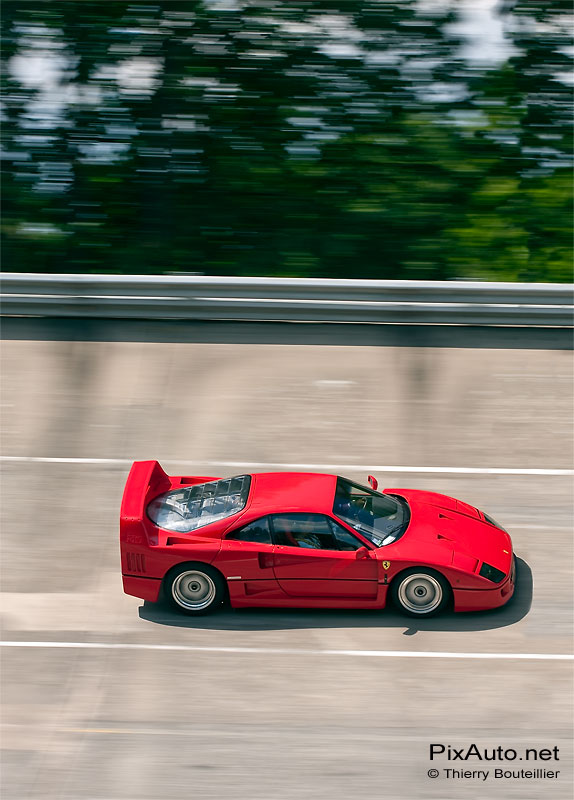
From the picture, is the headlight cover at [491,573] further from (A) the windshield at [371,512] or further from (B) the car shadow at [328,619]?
(A) the windshield at [371,512]

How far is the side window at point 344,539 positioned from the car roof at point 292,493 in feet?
0.56

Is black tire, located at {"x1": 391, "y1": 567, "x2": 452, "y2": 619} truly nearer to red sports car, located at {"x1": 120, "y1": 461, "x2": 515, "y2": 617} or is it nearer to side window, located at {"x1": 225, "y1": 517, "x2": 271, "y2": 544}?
red sports car, located at {"x1": 120, "y1": 461, "x2": 515, "y2": 617}

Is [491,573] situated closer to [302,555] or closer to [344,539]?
[344,539]

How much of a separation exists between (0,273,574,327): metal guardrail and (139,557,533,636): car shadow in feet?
14.9

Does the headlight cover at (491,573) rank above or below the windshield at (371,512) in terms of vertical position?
below

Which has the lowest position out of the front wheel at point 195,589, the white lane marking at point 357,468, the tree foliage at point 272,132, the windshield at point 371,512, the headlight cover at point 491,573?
the white lane marking at point 357,468

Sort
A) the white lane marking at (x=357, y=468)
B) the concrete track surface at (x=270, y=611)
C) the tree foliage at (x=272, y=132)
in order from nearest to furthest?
the concrete track surface at (x=270, y=611) < the white lane marking at (x=357, y=468) < the tree foliage at (x=272, y=132)

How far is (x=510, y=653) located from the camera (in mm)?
7453

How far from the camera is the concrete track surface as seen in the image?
6625 millimetres

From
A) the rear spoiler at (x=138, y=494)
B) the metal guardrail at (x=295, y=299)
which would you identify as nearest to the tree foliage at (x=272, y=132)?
the metal guardrail at (x=295, y=299)

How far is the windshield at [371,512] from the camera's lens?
7605 millimetres

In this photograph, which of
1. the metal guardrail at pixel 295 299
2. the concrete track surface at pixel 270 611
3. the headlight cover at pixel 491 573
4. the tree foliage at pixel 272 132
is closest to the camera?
the concrete track surface at pixel 270 611

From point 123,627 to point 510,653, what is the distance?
3406mm

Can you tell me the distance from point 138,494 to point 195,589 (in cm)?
99
